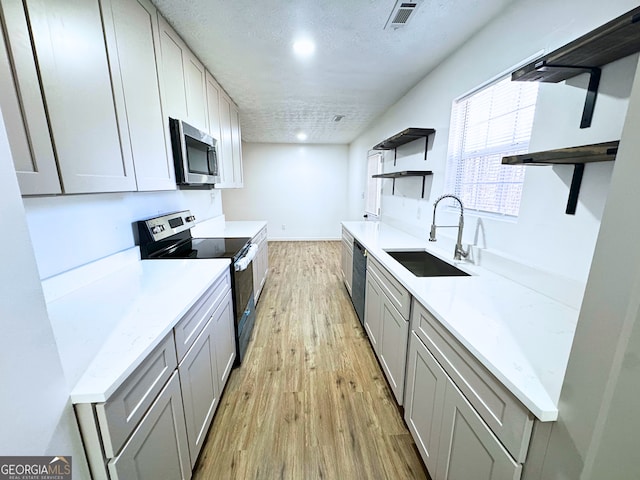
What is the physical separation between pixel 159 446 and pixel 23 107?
4.16 ft

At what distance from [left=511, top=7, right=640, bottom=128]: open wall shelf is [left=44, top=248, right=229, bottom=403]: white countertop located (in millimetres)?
1796

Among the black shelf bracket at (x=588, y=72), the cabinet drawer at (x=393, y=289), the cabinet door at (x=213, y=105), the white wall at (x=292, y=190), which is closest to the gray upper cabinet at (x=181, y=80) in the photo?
the cabinet door at (x=213, y=105)

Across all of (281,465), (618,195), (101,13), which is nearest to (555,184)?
(618,195)

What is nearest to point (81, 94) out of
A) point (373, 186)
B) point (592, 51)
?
point (592, 51)

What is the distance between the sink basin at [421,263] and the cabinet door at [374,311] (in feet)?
1.07

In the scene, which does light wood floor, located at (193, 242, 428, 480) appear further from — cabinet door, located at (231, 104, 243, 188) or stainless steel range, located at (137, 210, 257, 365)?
cabinet door, located at (231, 104, 243, 188)

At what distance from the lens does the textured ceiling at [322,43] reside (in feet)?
5.05

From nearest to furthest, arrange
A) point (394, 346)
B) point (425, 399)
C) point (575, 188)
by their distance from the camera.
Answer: point (575, 188), point (425, 399), point (394, 346)

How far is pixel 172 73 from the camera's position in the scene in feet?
5.87

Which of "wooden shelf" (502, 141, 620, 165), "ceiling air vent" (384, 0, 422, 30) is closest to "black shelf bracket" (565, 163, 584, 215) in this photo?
"wooden shelf" (502, 141, 620, 165)

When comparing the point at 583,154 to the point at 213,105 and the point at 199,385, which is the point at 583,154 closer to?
the point at 199,385

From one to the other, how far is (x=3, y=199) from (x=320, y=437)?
1.74 meters

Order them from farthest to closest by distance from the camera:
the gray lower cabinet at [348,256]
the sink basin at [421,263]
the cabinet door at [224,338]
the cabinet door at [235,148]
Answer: the cabinet door at [235,148], the gray lower cabinet at [348,256], the sink basin at [421,263], the cabinet door at [224,338]

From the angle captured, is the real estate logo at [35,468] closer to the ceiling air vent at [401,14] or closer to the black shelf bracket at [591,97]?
the black shelf bracket at [591,97]
